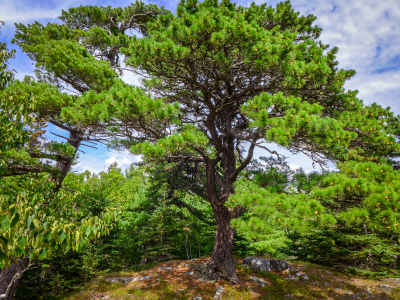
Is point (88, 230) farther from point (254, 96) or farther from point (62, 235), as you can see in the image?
point (254, 96)

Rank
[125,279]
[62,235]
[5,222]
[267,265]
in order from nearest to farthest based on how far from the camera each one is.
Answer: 1. [5,222]
2. [62,235]
3. [125,279]
4. [267,265]

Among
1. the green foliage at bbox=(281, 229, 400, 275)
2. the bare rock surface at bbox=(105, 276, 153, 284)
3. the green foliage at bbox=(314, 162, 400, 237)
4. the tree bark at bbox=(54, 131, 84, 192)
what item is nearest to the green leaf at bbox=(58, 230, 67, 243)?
the green foliage at bbox=(314, 162, 400, 237)

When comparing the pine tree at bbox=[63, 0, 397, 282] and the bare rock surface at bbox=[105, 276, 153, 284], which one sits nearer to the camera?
the pine tree at bbox=[63, 0, 397, 282]

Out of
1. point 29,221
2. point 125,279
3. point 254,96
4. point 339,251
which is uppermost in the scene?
point 254,96

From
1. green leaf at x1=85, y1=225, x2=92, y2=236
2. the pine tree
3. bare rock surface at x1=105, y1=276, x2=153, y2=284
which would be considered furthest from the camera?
bare rock surface at x1=105, y1=276, x2=153, y2=284

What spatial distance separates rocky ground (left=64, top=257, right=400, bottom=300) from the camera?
6.75 m

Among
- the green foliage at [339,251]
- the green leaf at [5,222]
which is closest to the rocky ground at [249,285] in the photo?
the green foliage at [339,251]

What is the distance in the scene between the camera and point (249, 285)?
7.30 metres

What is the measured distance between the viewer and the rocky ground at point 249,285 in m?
6.75

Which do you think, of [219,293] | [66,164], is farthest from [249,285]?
[66,164]

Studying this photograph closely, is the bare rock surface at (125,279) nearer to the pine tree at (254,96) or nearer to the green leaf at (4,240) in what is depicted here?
the pine tree at (254,96)

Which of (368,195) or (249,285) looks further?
(249,285)

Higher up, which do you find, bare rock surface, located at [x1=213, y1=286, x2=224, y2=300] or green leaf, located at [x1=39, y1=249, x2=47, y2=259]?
green leaf, located at [x1=39, y1=249, x2=47, y2=259]

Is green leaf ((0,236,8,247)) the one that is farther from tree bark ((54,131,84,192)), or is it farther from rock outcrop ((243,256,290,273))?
rock outcrop ((243,256,290,273))
